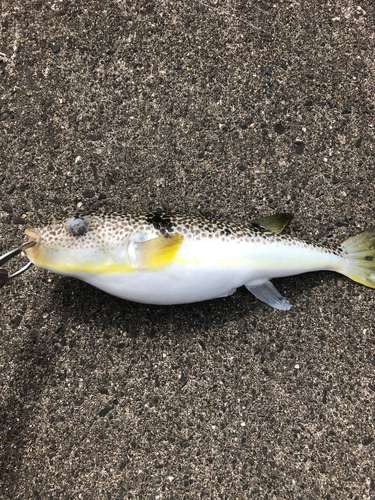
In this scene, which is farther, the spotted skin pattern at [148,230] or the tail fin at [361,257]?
the tail fin at [361,257]

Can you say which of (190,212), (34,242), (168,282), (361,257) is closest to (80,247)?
(34,242)

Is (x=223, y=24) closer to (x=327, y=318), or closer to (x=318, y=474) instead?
(x=327, y=318)

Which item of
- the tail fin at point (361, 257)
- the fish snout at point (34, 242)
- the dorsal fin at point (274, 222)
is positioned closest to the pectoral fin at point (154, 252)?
the fish snout at point (34, 242)

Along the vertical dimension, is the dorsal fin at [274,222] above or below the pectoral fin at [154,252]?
below

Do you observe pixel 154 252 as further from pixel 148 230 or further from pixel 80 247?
pixel 80 247

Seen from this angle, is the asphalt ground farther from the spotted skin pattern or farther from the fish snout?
the fish snout

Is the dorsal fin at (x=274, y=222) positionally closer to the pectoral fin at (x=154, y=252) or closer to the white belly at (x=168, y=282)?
the white belly at (x=168, y=282)

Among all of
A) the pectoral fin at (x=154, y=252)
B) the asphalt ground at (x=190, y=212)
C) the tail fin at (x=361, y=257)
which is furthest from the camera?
the tail fin at (x=361, y=257)

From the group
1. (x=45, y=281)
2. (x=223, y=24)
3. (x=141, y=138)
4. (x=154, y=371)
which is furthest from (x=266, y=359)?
(x=223, y=24)

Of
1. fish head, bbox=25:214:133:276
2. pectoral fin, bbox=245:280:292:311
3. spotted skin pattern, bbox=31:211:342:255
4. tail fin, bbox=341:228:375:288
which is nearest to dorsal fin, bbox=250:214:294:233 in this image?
spotted skin pattern, bbox=31:211:342:255
